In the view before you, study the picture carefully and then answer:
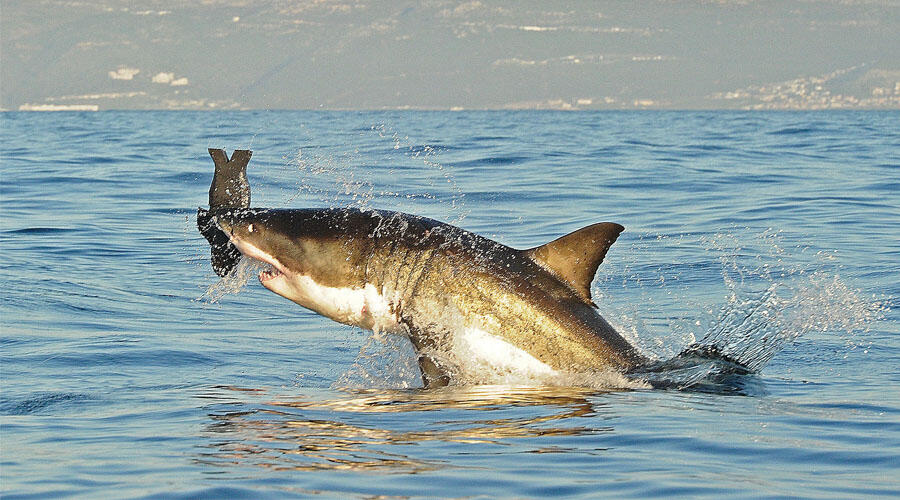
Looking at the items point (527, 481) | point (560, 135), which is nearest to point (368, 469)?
point (527, 481)

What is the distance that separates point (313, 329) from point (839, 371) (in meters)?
4.79

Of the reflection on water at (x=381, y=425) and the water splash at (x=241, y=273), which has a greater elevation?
the water splash at (x=241, y=273)

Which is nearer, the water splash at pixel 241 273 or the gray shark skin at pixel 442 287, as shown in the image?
the gray shark skin at pixel 442 287

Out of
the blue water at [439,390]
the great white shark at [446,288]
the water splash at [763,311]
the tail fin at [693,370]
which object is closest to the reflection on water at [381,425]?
the blue water at [439,390]

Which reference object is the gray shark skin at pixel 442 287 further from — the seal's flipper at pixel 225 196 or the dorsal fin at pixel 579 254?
the seal's flipper at pixel 225 196

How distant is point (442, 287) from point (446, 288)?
0.09 feet

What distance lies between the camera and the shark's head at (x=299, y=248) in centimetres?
795

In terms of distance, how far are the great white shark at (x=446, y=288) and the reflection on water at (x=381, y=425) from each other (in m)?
0.28

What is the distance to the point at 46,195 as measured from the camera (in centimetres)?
2162

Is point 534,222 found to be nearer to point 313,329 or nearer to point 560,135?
point 313,329

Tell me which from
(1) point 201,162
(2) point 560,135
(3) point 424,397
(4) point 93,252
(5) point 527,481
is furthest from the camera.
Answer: (2) point 560,135

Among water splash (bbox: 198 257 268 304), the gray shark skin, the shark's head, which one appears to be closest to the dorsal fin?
the gray shark skin

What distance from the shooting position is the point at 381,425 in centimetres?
694

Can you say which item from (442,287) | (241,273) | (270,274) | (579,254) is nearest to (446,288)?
(442,287)
